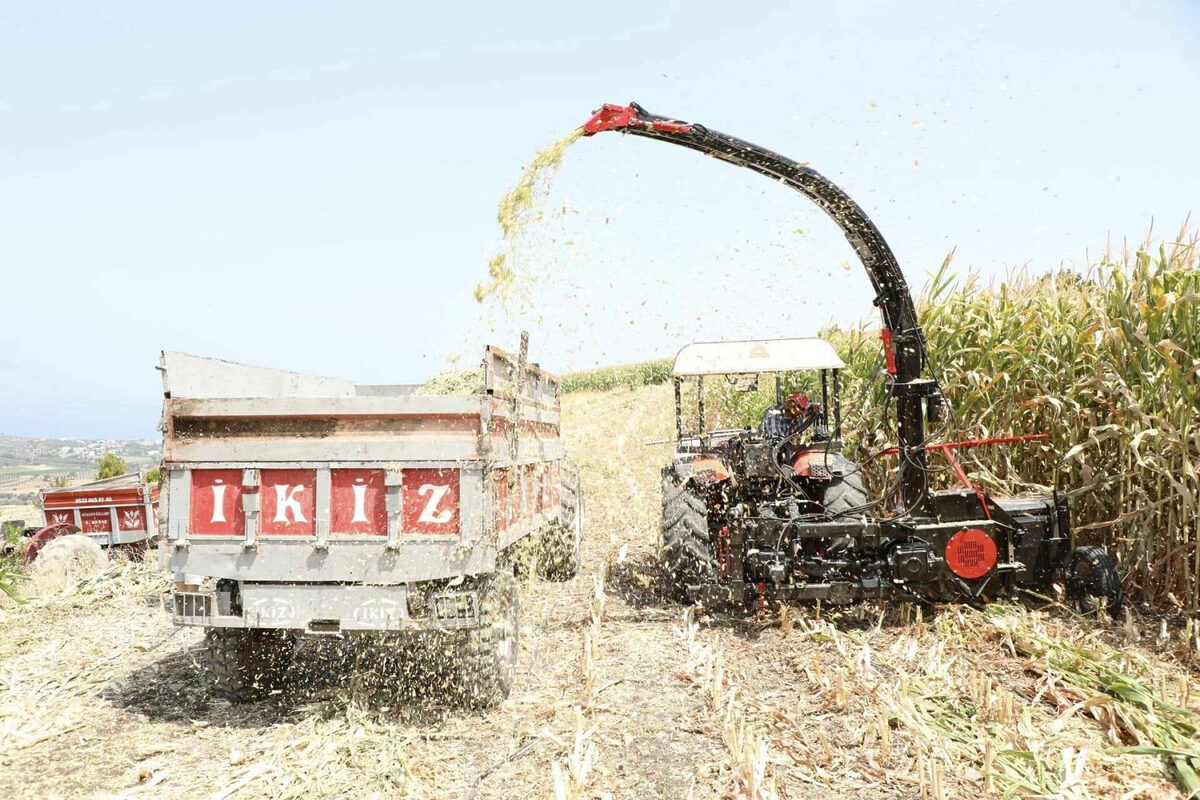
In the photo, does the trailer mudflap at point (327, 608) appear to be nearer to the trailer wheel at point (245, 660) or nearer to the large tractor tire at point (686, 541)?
the trailer wheel at point (245, 660)

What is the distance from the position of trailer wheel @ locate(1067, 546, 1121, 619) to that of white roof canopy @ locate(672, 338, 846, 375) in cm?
226

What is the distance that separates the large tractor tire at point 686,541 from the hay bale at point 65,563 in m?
6.09

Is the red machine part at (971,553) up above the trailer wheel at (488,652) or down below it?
above

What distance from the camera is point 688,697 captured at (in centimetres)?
484

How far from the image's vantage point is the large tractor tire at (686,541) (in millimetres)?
6555

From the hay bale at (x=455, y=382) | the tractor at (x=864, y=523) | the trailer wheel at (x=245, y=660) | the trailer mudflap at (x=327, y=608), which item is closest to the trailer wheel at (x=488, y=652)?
the trailer mudflap at (x=327, y=608)

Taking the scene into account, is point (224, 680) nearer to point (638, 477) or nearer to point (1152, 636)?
point (1152, 636)

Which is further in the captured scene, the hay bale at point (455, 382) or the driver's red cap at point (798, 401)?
the driver's red cap at point (798, 401)

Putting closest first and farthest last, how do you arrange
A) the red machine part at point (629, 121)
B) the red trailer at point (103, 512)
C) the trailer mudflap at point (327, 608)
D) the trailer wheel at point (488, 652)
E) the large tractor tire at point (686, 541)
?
the trailer mudflap at point (327, 608) → the trailer wheel at point (488, 652) → the red machine part at point (629, 121) → the large tractor tire at point (686, 541) → the red trailer at point (103, 512)

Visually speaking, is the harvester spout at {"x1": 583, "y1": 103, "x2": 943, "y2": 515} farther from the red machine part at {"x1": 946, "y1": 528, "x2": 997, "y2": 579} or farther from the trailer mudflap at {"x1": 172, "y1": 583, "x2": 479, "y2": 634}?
the trailer mudflap at {"x1": 172, "y1": 583, "x2": 479, "y2": 634}

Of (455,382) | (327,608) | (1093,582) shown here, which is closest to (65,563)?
(455,382)

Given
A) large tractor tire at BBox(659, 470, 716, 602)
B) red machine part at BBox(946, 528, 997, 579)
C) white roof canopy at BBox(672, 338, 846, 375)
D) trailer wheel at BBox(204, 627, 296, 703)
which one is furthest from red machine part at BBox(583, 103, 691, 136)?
trailer wheel at BBox(204, 627, 296, 703)

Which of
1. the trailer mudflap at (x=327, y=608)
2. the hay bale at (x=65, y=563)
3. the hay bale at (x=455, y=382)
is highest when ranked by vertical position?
the hay bale at (x=455, y=382)

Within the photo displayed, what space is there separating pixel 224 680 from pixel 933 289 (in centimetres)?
639
